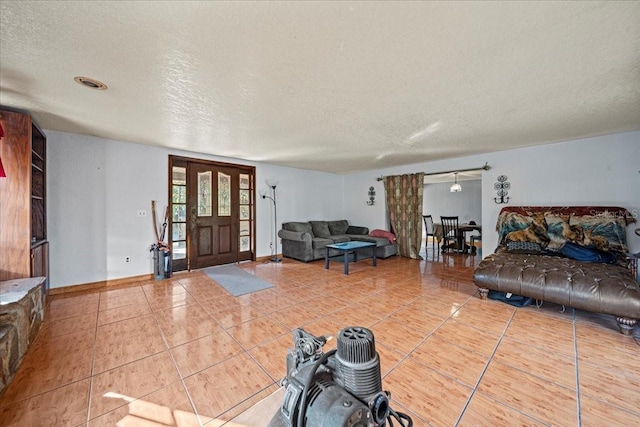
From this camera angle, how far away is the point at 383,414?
63 cm

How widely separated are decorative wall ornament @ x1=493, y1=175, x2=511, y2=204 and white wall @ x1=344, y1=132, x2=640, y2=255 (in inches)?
2.5

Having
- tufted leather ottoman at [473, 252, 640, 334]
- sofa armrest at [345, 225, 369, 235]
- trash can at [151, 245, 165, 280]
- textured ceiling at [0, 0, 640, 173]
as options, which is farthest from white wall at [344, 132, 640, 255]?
trash can at [151, 245, 165, 280]

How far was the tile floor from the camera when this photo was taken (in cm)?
148

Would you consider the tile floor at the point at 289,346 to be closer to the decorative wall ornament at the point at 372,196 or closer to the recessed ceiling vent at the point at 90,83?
the recessed ceiling vent at the point at 90,83

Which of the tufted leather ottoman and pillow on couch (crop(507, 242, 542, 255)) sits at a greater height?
pillow on couch (crop(507, 242, 542, 255))

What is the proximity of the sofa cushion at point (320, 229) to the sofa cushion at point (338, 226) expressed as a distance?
20cm

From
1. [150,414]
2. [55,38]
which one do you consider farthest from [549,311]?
[55,38]

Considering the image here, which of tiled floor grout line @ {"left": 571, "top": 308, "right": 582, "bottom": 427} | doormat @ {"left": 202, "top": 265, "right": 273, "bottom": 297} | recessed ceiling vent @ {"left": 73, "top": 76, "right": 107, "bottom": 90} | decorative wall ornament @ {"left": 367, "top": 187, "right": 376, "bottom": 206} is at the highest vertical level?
recessed ceiling vent @ {"left": 73, "top": 76, "right": 107, "bottom": 90}

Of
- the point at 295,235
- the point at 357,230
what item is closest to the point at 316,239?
the point at 295,235

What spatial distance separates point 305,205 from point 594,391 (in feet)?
18.3

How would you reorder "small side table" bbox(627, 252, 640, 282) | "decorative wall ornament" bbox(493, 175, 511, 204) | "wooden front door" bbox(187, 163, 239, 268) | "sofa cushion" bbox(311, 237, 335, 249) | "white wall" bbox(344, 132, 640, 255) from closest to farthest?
"small side table" bbox(627, 252, 640, 282) → "white wall" bbox(344, 132, 640, 255) → "decorative wall ornament" bbox(493, 175, 511, 204) → "wooden front door" bbox(187, 163, 239, 268) → "sofa cushion" bbox(311, 237, 335, 249)

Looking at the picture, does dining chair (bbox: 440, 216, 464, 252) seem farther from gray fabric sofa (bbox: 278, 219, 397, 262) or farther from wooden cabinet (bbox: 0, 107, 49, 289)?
wooden cabinet (bbox: 0, 107, 49, 289)

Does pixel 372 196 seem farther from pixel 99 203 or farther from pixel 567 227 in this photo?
pixel 99 203

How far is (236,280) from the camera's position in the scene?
4043mm
